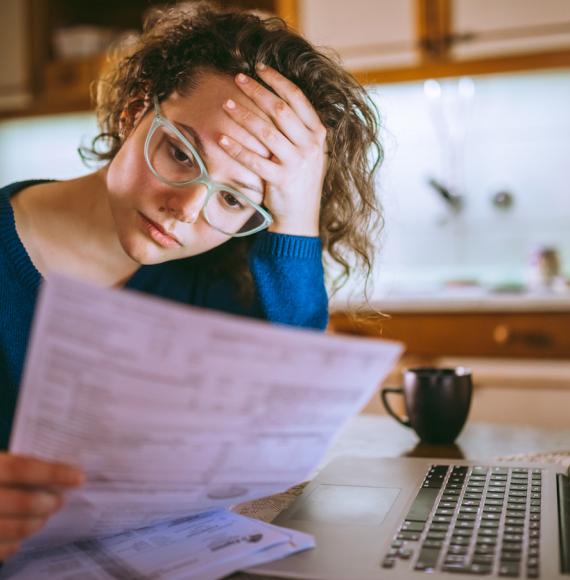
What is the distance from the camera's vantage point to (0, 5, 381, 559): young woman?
0.93 m

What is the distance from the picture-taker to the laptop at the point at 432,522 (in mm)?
526

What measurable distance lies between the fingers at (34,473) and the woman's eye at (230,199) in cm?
51

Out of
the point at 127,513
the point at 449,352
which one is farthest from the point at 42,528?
the point at 449,352

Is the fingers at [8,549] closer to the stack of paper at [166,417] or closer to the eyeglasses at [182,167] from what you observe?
the stack of paper at [166,417]

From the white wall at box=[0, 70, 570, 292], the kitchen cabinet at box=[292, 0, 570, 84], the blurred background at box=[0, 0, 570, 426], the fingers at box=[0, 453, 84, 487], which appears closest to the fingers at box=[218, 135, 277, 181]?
the fingers at box=[0, 453, 84, 487]

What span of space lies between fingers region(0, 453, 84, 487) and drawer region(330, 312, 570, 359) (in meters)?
1.74

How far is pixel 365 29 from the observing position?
2.65 meters

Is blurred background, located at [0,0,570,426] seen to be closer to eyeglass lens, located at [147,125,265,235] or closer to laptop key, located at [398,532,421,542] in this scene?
eyeglass lens, located at [147,125,265,235]

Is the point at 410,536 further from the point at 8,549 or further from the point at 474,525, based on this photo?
the point at 8,549

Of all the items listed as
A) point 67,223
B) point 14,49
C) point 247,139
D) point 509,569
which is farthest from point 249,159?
point 14,49

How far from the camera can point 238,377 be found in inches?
18.5

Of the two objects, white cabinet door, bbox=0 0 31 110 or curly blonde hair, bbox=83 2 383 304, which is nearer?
curly blonde hair, bbox=83 2 383 304

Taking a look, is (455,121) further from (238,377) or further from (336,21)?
(238,377)

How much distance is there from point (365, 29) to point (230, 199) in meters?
1.90
